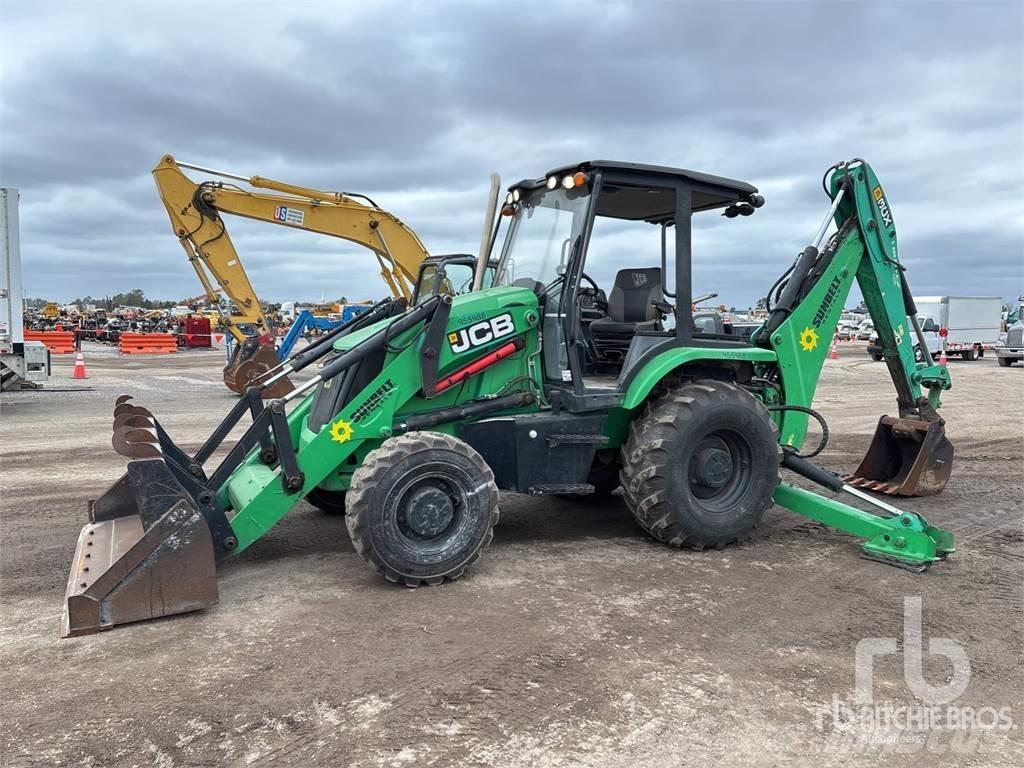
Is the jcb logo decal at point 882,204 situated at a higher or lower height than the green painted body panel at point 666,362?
higher

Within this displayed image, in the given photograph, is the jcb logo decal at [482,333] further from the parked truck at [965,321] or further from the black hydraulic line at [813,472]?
the parked truck at [965,321]

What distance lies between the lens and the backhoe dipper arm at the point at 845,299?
610 centimetres

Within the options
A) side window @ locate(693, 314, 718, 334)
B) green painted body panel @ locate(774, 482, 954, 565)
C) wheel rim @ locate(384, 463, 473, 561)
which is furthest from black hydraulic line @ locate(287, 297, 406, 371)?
green painted body panel @ locate(774, 482, 954, 565)

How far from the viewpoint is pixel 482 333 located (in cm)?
518

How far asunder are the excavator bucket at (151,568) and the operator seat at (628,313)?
3.14 meters

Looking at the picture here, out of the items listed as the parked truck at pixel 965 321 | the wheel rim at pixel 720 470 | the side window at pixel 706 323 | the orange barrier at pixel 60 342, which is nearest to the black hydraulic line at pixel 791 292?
the side window at pixel 706 323

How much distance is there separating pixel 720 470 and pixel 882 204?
282 centimetres

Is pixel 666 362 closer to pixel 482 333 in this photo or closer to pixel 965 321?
pixel 482 333

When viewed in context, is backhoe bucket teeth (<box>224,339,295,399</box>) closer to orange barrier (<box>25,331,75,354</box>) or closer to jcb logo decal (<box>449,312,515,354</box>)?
jcb logo decal (<box>449,312,515,354</box>)

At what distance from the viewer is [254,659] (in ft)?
12.3

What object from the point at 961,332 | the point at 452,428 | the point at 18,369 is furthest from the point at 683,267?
the point at 961,332

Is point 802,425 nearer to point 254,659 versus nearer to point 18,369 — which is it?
point 254,659

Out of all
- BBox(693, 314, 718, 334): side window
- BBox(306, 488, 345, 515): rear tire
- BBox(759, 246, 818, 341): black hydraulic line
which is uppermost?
BBox(759, 246, 818, 341): black hydraulic line

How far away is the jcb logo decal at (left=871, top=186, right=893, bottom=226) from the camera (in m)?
6.46
